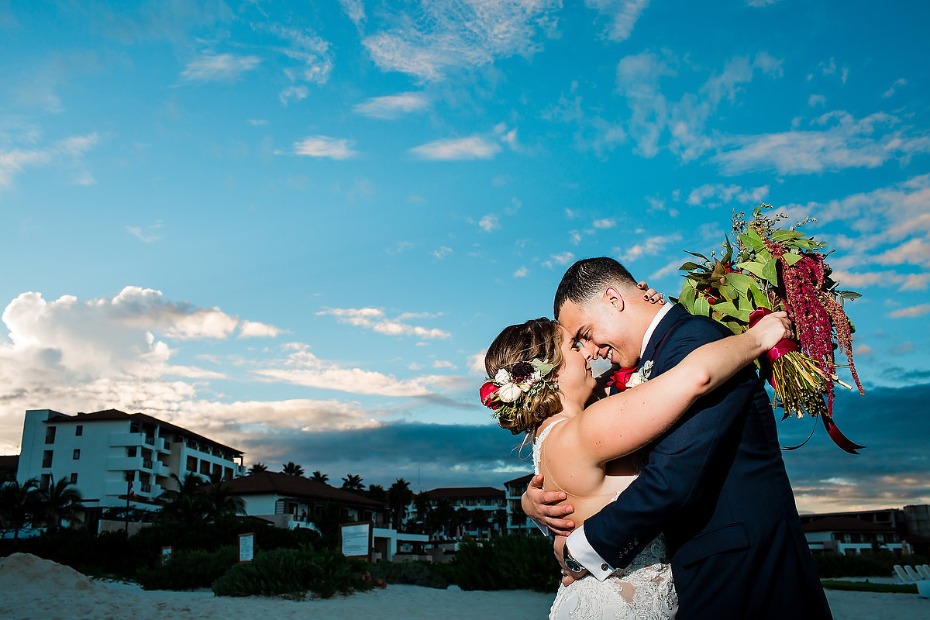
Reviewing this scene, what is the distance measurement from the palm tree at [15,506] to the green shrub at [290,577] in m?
53.9

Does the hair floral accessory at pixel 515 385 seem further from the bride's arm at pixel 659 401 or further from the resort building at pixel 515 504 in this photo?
the resort building at pixel 515 504

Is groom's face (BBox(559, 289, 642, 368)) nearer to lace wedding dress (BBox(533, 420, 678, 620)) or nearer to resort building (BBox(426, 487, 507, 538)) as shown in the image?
lace wedding dress (BBox(533, 420, 678, 620))

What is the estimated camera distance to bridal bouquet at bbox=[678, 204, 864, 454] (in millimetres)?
3510

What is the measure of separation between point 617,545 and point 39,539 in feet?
176

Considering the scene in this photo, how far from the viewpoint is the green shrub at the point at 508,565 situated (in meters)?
19.0

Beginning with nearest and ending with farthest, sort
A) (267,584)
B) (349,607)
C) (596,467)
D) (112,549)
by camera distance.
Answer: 1. (596,467)
2. (349,607)
3. (267,584)
4. (112,549)

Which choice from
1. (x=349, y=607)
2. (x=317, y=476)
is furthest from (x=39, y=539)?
(x=317, y=476)

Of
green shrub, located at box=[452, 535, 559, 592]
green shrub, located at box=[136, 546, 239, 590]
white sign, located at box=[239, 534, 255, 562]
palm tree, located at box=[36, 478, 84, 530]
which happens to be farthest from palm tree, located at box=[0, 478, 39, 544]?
green shrub, located at box=[452, 535, 559, 592]

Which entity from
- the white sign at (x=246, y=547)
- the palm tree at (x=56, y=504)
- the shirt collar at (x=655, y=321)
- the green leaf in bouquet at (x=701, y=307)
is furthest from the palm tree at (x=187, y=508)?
the shirt collar at (x=655, y=321)

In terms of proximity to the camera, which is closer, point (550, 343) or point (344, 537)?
point (550, 343)

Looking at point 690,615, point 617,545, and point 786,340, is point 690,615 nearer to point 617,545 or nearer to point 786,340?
point 617,545

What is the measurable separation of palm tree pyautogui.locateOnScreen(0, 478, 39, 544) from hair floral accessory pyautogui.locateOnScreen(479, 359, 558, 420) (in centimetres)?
7136

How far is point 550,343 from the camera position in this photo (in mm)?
3549

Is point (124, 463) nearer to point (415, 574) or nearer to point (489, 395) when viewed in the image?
point (415, 574)
